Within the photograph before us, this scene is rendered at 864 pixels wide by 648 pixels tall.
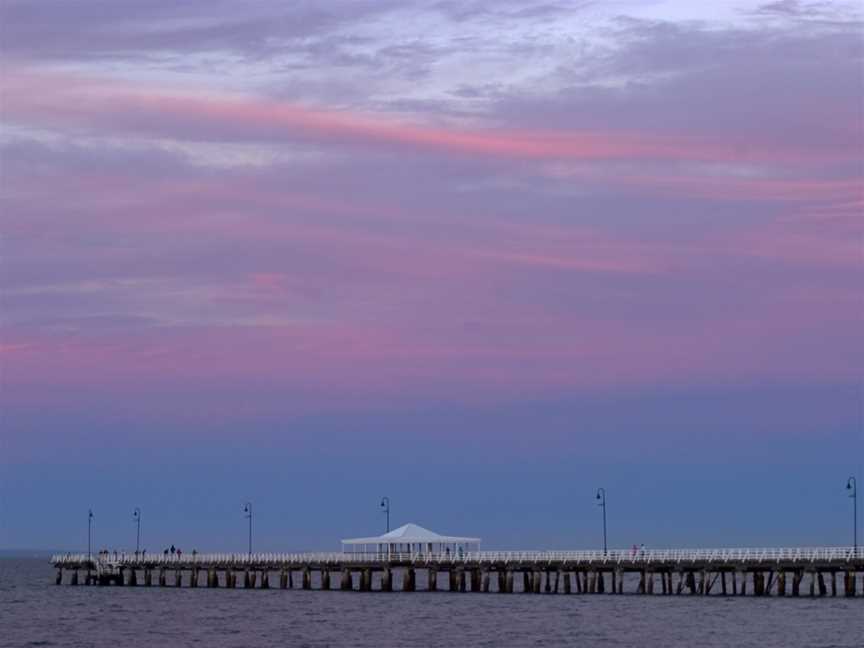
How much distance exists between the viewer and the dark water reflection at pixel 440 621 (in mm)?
70500

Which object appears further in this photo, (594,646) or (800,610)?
(800,610)

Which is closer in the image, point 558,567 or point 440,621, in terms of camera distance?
point 440,621

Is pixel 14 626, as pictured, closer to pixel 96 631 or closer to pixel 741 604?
pixel 96 631

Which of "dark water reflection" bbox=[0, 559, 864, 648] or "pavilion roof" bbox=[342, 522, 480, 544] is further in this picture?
"pavilion roof" bbox=[342, 522, 480, 544]

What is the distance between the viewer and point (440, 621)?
A: 268 ft

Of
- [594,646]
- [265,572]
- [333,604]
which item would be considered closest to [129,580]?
[265,572]

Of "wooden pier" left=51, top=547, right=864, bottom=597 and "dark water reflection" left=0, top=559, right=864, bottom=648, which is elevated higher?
"wooden pier" left=51, top=547, right=864, bottom=597

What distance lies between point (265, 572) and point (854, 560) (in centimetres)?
5297

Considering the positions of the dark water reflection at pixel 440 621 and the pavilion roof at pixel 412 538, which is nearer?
the dark water reflection at pixel 440 621

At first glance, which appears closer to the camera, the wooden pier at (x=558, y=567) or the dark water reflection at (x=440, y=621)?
the dark water reflection at (x=440, y=621)

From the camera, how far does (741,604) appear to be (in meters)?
86.9

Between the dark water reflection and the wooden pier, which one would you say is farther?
the wooden pier

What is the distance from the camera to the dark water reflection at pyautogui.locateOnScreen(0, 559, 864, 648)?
231ft

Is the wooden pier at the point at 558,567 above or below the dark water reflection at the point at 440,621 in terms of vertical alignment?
above
